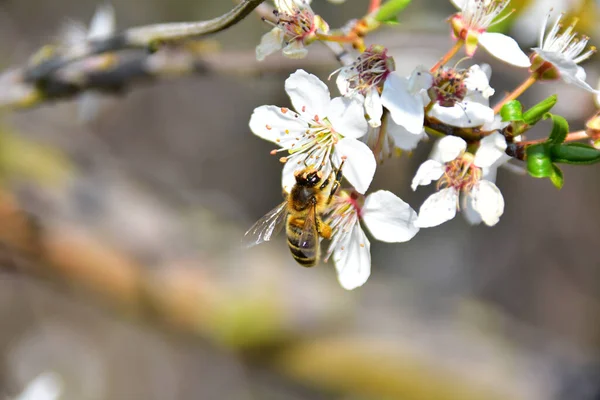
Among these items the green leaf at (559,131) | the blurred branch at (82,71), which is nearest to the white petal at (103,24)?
the blurred branch at (82,71)

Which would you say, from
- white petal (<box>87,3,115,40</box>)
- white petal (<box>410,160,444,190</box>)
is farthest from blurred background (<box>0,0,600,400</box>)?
white petal (<box>410,160,444,190</box>)

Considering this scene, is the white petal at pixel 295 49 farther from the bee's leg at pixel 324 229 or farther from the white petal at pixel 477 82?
the bee's leg at pixel 324 229

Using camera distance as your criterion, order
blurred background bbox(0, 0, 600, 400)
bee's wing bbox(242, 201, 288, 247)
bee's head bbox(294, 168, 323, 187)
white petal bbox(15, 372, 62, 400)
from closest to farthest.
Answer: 1. bee's head bbox(294, 168, 323, 187)
2. bee's wing bbox(242, 201, 288, 247)
3. white petal bbox(15, 372, 62, 400)
4. blurred background bbox(0, 0, 600, 400)

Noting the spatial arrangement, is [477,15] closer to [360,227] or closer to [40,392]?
[360,227]

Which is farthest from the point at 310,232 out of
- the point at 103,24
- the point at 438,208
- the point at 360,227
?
the point at 103,24

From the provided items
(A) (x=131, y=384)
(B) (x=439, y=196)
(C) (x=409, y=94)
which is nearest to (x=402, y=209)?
(B) (x=439, y=196)

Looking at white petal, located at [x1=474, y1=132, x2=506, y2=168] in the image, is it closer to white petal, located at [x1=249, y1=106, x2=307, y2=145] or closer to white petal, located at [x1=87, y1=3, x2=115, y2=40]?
white petal, located at [x1=249, y1=106, x2=307, y2=145]
